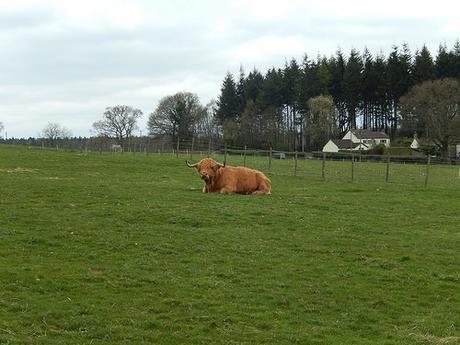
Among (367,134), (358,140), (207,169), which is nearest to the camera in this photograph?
(207,169)

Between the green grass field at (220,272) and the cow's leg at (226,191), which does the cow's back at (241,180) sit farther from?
the green grass field at (220,272)

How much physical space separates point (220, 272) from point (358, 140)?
333 ft

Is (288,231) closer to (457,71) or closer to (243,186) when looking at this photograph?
(243,186)

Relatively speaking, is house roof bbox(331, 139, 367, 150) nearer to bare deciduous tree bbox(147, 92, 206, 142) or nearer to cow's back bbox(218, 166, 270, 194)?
bare deciduous tree bbox(147, 92, 206, 142)

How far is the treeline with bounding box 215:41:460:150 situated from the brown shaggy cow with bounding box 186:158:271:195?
257 ft

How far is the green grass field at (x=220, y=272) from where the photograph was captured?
7070 millimetres

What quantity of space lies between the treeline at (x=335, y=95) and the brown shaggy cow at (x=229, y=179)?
7837 centimetres

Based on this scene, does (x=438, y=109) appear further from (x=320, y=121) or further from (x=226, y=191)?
(x=226, y=191)

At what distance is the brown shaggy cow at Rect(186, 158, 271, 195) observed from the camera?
2088 cm

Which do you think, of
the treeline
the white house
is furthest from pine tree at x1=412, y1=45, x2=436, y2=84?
the white house

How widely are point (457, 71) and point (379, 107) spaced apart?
16.4 meters

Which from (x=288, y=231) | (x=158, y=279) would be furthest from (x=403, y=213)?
(x=158, y=279)

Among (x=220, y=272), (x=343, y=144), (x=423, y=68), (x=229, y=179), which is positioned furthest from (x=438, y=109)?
(x=220, y=272)

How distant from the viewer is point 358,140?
354ft
